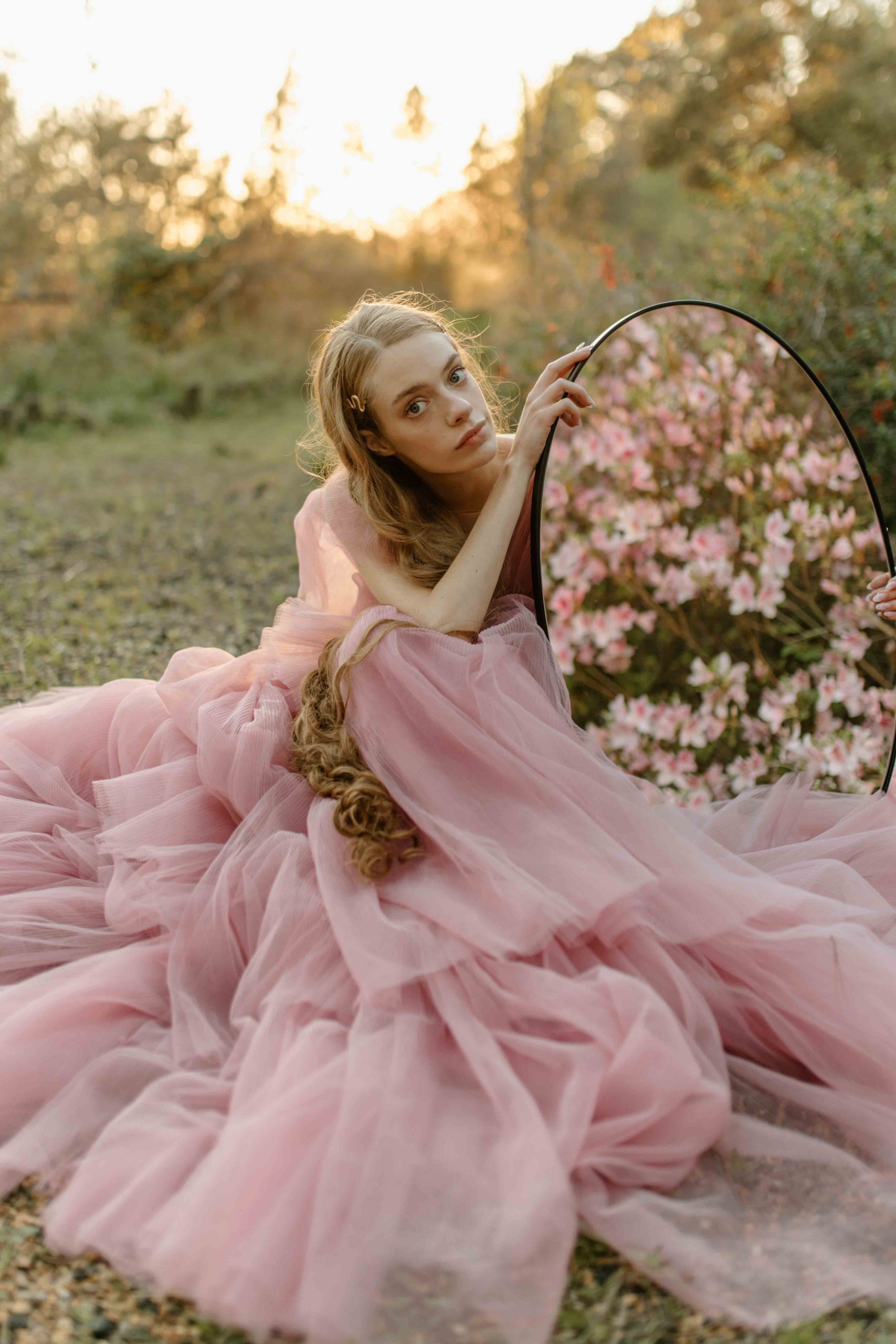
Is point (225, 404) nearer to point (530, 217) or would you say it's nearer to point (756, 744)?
point (530, 217)

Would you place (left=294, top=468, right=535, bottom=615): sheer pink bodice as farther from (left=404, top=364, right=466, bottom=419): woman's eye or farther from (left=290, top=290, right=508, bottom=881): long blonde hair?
(left=404, top=364, right=466, bottom=419): woman's eye

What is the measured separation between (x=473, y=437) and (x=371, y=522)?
11.0 inches

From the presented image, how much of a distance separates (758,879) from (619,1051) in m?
0.50

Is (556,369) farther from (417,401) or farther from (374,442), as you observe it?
(374,442)

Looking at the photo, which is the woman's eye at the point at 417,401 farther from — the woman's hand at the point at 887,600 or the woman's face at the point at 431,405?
the woman's hand at the point at 887,600

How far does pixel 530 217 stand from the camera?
15297 millimetres

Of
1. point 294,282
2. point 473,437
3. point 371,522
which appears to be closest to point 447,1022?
point 371,522

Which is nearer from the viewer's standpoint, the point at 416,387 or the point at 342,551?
the point at 416,387

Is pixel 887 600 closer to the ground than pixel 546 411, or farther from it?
closer to the ground

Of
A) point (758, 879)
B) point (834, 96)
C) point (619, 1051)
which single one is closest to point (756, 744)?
point (758, 879)

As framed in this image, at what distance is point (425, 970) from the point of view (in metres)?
1.89

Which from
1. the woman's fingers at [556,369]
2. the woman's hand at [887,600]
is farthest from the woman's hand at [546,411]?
the woman's hand at [887,600]

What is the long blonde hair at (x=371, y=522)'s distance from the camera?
6.95ft

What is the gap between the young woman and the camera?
158cm
